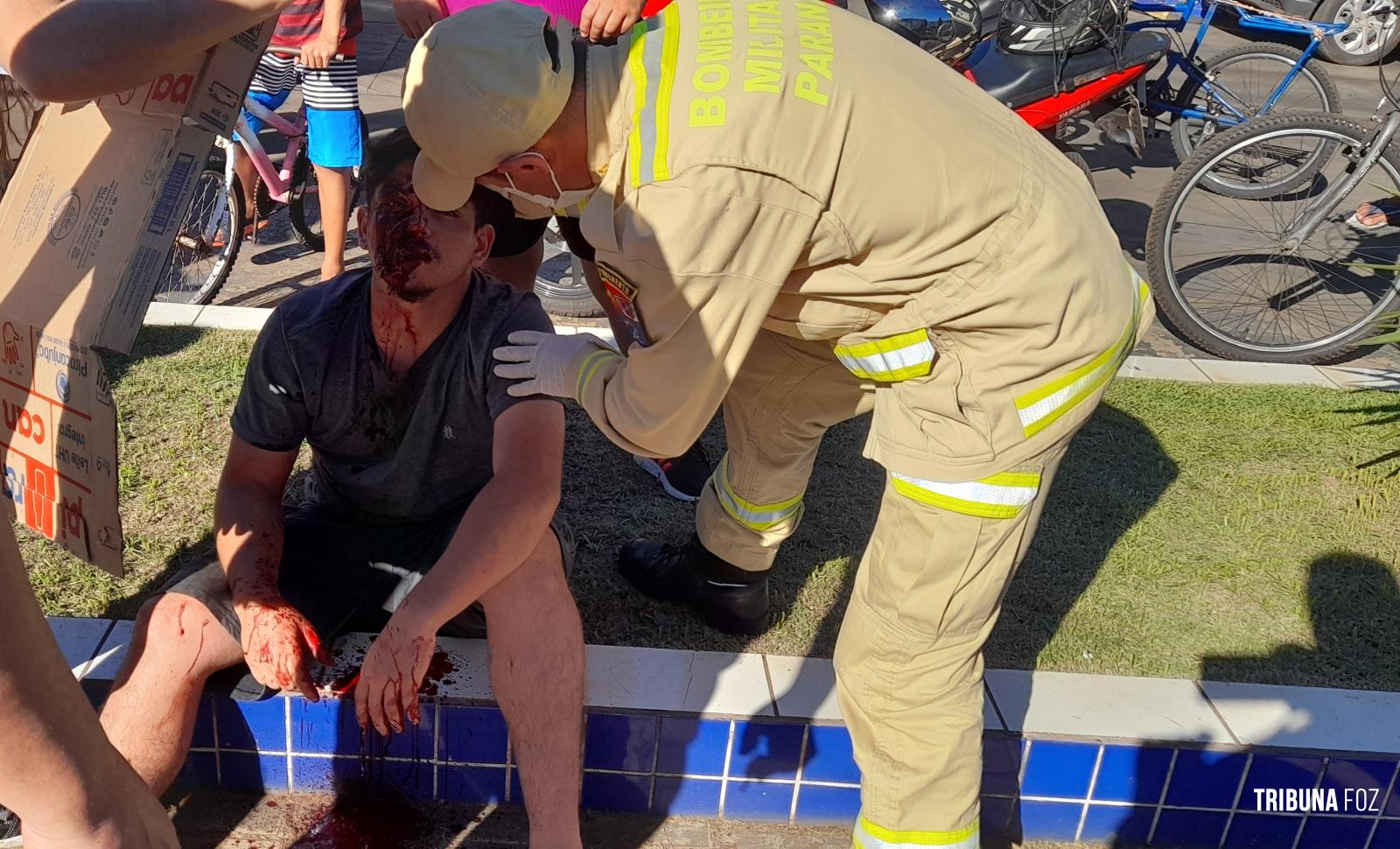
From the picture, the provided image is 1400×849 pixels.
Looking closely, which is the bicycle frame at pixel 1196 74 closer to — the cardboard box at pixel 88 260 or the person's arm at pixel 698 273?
the person's arm at pixel 698 273

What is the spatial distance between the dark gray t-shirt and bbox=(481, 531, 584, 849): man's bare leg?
276 mm

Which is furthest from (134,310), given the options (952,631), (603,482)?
(603,482)

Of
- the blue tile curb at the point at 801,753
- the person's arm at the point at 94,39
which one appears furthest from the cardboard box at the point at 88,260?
the blue tile curb at the point at 801,753

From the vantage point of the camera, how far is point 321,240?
5.39 meters

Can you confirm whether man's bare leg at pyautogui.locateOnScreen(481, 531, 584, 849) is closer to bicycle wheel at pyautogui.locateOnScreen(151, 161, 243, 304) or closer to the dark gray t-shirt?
the dark gray t-shirt

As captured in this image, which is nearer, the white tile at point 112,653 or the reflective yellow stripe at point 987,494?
the reflective yellow stripe at point 987,494

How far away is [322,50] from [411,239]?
249cm

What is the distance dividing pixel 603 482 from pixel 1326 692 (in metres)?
1.88

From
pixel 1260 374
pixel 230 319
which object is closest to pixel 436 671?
pixel 230 319

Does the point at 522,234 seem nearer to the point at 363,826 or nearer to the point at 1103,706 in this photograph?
the point at 363,826

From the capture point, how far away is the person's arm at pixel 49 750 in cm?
153

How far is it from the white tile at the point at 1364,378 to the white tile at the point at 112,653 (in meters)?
4.01

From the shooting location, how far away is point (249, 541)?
2.20 metres

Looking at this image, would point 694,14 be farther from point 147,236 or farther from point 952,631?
point 952,631
